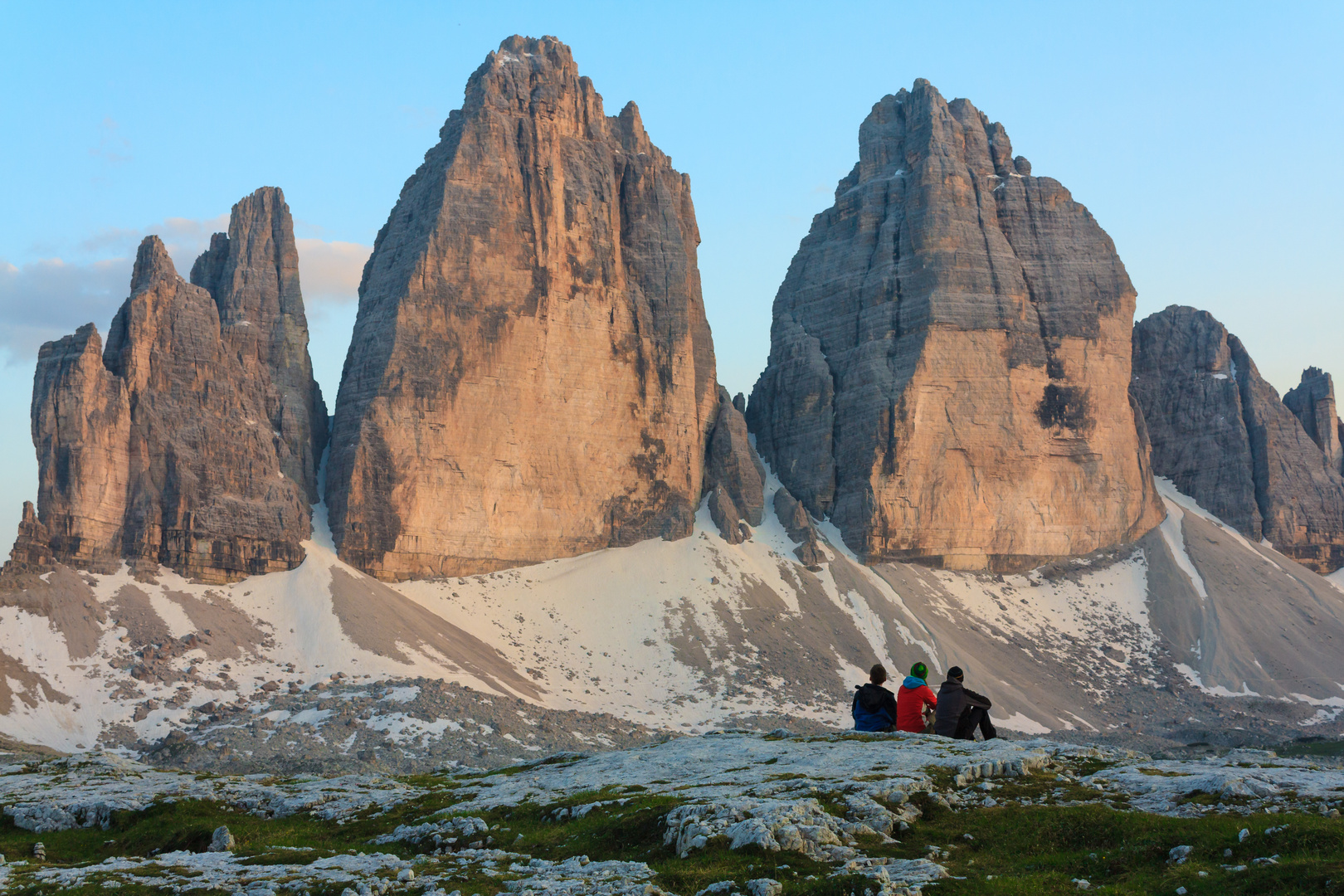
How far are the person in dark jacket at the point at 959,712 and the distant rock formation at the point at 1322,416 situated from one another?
16104 cm

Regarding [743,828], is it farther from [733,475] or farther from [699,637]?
[733,475]

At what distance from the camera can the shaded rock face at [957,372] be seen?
455 feet

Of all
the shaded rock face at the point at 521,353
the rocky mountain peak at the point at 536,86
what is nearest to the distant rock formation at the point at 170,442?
the shaded rock face at the point at 521,353

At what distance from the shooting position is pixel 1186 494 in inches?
6304

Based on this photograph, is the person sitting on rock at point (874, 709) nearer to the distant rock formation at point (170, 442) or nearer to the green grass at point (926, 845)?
the green grass at point (926, 845)

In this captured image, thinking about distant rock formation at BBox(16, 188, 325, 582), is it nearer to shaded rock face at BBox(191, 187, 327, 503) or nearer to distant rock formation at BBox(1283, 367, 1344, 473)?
shaded rock face at BBox(191, 187, 327, 503)

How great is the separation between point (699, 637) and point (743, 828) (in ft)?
310

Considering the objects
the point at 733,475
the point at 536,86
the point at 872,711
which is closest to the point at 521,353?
the point at 733,475

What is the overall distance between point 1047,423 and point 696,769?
121 meters

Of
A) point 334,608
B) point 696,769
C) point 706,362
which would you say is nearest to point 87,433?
point 334,608

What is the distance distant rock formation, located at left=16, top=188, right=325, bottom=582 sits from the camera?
104 meters

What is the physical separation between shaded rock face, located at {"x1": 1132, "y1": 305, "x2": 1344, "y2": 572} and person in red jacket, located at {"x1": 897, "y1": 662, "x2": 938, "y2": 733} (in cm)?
13996

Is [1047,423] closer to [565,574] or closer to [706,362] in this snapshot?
[706,362]

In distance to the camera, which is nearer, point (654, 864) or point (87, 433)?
point (654, 864)
